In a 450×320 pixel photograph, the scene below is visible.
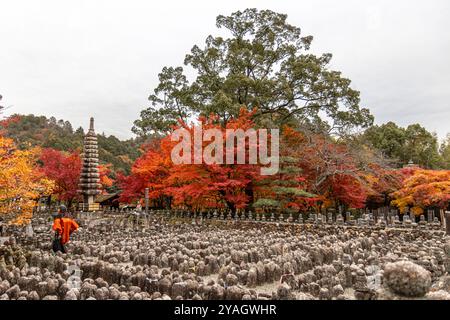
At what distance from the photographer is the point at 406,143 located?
37.6 m

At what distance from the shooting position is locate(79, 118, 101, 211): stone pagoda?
1075 inches

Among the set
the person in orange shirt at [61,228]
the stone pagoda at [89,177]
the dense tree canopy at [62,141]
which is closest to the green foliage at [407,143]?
the stone pagoda at [89,177]

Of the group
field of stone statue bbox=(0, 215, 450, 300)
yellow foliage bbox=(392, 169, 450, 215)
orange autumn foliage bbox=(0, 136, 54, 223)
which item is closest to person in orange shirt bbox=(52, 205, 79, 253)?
field of stone statue bbox=(0, 215, 450, 300)

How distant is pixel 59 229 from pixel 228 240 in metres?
5.78

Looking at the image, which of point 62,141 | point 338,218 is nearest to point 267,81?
point 338,218

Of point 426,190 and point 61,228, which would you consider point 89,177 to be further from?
point 426,190

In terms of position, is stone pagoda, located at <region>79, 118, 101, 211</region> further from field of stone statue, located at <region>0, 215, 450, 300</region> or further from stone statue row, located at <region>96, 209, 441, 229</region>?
field of stone statue, located at <region>0, 215, 450, 300</region>

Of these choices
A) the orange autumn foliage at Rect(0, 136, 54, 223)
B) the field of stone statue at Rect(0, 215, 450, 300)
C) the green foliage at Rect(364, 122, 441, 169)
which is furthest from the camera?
the green foliage at Rect(364, 122, 441, 169)

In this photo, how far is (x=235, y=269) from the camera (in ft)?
28.5

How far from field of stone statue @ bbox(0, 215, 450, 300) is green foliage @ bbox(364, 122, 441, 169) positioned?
78.0ft

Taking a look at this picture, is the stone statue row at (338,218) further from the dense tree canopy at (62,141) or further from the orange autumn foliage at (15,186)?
the dense tree canopy at (62,141)

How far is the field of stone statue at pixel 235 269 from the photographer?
6512 mm
